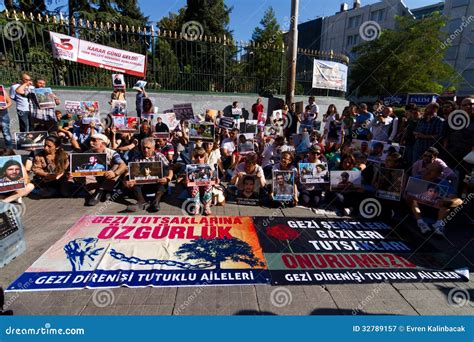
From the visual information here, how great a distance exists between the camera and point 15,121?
962 cm

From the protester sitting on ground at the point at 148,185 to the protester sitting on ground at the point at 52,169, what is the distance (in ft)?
4.84

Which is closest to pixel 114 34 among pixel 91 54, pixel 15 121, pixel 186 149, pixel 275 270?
pixel 91 54

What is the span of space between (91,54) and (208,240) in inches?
389

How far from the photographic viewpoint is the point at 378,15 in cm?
4400

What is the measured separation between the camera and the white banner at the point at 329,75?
14.1m

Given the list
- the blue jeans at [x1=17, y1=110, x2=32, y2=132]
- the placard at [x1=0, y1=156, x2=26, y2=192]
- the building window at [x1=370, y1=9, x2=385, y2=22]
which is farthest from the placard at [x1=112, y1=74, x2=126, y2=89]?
the building window at [x1=370, y1=9, x2=385, y2=22]

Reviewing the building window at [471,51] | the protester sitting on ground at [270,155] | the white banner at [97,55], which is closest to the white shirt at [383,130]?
the protester sitting on ground at [270,155]

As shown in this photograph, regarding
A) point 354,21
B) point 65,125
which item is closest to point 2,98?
point 65,125

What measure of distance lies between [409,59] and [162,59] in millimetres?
26456

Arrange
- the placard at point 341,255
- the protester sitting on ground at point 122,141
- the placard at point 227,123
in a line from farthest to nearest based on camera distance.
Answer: the placard at point 227,123 → the protester sitting on ground at point 122,141 → the placard at point 341,255

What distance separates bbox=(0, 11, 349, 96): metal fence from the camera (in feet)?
32.2

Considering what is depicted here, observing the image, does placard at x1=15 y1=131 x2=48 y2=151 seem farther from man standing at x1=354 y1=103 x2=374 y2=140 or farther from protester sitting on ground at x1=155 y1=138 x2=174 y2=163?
man standing at x1=354 y1=103 x2=374 y2=140

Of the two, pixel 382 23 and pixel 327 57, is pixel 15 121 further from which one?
pixel 382 23

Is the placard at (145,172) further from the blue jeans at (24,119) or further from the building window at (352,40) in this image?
the building window at (352,40)
